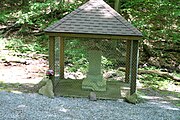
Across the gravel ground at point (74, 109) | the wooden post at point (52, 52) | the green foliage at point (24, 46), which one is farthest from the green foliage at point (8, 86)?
the green foliage at point (24, 46)

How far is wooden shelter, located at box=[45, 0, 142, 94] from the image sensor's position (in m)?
6.38

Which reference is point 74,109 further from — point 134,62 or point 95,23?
point 95,23

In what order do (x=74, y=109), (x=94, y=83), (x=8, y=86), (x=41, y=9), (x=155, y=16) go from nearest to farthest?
(x=74, y=109), (x=94, y=83), (x=8, y=86), (x=155, y=16), (x=41, y=9)

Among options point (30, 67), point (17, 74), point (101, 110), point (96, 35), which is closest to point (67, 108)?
point (101, 110)

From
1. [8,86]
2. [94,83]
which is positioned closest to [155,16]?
[94,83]

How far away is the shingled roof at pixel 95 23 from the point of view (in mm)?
6395

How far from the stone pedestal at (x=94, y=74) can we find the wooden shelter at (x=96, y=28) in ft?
2.81

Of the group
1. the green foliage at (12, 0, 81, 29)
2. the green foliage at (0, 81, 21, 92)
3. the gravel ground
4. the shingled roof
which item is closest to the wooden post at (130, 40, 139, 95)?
the shingled roof

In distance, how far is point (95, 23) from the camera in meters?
6.61

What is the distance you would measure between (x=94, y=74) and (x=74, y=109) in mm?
1735

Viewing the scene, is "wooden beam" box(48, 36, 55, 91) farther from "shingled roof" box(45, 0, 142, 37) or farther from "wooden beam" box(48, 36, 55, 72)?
"shingled roof" box(45, 0, 142, 37)

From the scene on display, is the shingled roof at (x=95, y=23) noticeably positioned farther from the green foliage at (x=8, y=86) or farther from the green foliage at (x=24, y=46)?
the green foliage at (x=24, y=46)

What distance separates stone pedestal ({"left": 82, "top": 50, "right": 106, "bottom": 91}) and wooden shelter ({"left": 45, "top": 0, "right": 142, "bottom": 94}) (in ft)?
2.81

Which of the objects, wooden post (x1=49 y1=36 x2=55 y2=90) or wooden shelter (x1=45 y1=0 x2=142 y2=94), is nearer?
wooden shelter (x1=45 y1=0 x2=142 y2=94)
